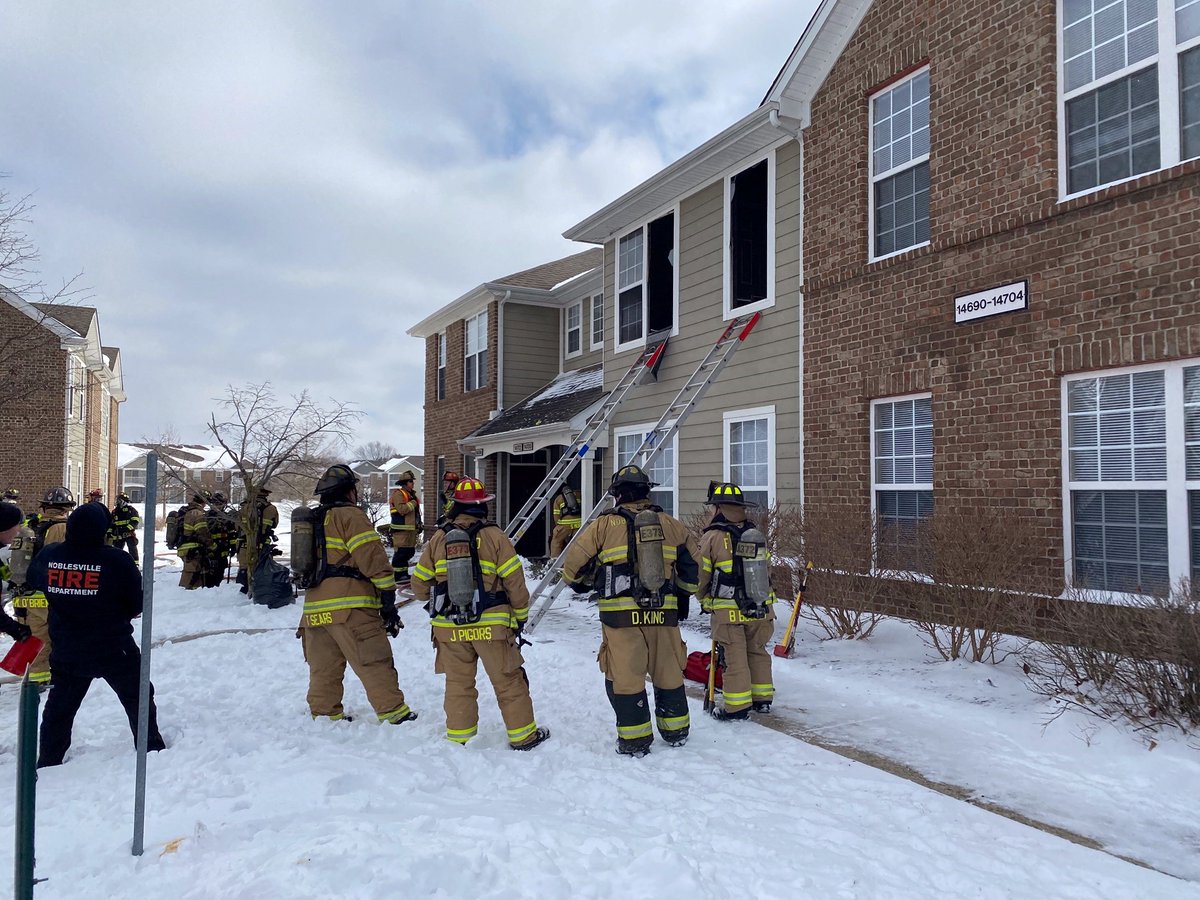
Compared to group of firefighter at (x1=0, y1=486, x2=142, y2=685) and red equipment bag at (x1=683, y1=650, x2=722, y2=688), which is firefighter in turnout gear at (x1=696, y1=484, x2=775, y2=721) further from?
group of firefighter at (x1=0, y1=486, x2=142, y2=685)

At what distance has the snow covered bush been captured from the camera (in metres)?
4.77

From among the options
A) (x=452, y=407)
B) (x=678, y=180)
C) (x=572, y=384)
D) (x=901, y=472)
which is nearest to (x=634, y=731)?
(x=901, y=472)

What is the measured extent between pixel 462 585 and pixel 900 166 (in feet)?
22.3

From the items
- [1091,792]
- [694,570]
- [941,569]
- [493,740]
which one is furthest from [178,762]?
[941,569]

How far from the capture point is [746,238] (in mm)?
11781

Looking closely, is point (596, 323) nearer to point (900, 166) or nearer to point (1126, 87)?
point (900, 166)

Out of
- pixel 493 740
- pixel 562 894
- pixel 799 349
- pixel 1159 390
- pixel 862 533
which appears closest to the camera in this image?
pixel 562 894

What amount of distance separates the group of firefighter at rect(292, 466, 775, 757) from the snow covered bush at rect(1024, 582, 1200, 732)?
1.99m

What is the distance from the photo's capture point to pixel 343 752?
5.15m

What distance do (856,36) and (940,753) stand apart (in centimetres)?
787

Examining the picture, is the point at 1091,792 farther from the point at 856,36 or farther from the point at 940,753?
the point at 856,36

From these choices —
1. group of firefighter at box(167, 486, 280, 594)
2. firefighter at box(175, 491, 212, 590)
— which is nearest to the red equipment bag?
group of firefighter at box(167, 486, 280, 594)

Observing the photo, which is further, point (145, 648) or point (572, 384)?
point (572, 384)

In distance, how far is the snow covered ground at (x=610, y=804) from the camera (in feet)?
11.4
